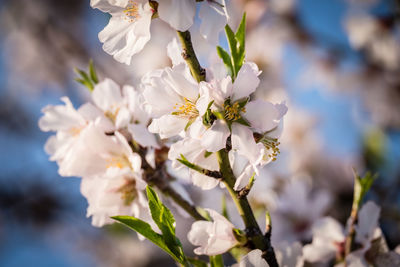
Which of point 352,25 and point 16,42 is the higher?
point 352,25

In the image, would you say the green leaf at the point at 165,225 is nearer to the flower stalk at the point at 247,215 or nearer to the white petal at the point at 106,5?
the flower stalk at the point at 247,215

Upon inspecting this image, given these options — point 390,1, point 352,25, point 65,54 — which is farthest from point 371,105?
point 65,54

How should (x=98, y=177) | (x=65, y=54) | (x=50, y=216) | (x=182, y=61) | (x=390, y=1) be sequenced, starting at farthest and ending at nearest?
(x=50, y=216) < (x=65, y=54) < (x=390, y=1) < (x=98, y=177) < (x=182, y=61)

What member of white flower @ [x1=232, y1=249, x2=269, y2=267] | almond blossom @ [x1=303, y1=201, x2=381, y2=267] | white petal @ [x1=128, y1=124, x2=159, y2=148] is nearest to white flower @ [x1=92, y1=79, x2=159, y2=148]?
white petal @ [x1=128, y1=124, x2=159, y2=148]

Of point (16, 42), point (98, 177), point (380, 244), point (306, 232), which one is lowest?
point (16, 42)

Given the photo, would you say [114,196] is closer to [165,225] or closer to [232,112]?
[165,225]

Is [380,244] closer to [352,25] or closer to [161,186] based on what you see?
[161,186]

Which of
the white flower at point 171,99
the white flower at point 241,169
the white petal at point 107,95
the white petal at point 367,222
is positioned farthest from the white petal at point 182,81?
the white petal at point 367,222
